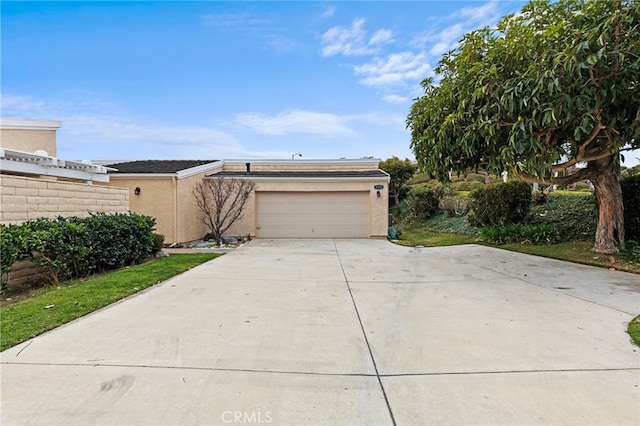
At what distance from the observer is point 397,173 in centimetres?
2177

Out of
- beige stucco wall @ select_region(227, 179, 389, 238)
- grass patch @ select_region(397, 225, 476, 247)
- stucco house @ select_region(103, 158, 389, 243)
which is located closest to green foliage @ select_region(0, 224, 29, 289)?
stucco house @ select_region(103, 158, 389, 243)

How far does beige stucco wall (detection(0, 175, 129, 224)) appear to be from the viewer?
608 centimetres

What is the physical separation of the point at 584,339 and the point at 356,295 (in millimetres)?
2977

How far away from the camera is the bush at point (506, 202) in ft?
40.2

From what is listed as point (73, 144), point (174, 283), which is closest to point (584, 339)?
point (174, 283)

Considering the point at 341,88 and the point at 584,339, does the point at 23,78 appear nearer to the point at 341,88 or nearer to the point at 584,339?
the point at 341,88

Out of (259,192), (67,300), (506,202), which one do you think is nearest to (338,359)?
(67,300)

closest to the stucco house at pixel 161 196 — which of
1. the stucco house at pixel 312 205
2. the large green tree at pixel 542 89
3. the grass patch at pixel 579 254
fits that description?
the stucco house at pixel 312 205

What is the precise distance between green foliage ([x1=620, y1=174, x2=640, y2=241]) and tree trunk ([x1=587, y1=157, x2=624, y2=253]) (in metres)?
0.72

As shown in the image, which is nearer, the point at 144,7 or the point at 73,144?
the point at 144,7

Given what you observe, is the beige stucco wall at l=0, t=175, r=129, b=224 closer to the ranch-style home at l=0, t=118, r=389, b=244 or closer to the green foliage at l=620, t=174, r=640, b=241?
the ranch-style home at l=0, t=118, r=389, b=244

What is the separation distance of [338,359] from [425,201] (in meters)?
16.3

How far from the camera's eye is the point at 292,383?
2729mm

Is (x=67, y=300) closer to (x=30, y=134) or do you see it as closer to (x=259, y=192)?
(x=30, y=134)
